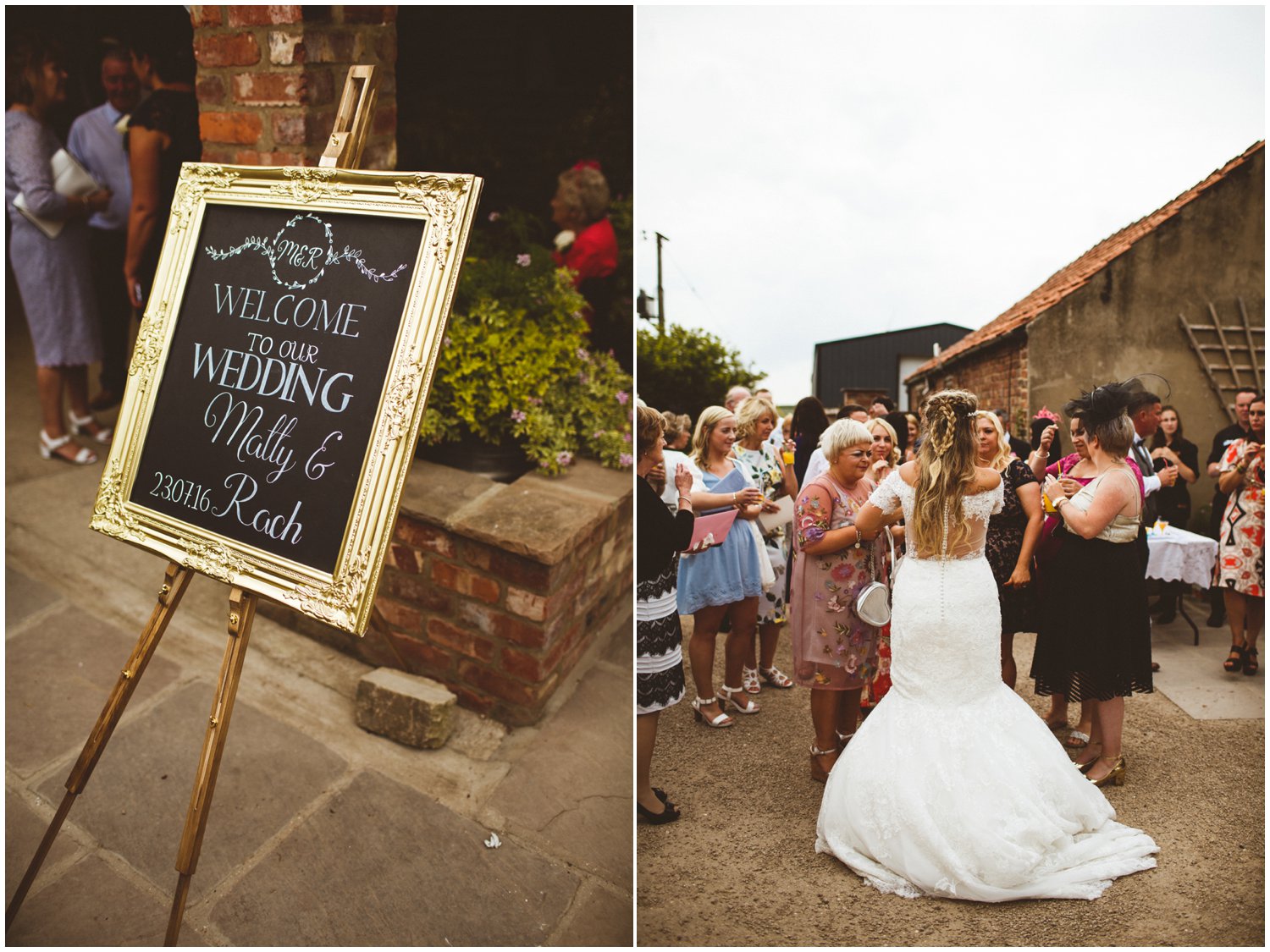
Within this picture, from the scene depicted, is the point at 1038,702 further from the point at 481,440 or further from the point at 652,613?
the point at 481,440

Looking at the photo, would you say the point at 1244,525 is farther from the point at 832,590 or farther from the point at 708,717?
the point at 708,717

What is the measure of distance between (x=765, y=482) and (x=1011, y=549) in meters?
1.22

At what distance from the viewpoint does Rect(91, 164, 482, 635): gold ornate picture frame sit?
72.1 inches

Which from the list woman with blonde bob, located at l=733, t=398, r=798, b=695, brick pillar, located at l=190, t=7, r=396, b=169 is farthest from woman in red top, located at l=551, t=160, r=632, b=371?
brick pillar, located at l=190, t=7, r=396, b=169

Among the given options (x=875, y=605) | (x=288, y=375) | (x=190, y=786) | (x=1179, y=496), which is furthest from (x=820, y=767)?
(x=190, y=786)

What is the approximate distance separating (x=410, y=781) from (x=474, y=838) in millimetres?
337

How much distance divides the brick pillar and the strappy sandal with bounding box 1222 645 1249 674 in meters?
3.02

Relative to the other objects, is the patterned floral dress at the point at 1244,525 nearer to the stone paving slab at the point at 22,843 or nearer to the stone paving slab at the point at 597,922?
the stone paving slab at the point at 597,922

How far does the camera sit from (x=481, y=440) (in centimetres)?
338

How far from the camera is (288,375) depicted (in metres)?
1.95

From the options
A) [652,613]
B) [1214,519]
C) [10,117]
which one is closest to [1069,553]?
[1214,519]

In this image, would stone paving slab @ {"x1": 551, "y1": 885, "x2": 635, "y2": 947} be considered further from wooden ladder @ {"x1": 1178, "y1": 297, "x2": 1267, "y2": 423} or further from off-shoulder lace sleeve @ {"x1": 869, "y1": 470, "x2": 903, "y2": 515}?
wooden ladder @ {"x1": 1178, "y1": 297, "x2": 1267, "y2": 423}

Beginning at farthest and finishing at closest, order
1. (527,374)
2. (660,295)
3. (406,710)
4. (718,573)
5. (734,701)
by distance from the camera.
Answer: (527,374)
(718,573)
(406,710)
(734,701)
(660,295)

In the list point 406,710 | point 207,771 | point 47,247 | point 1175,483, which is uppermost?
point 47,247
